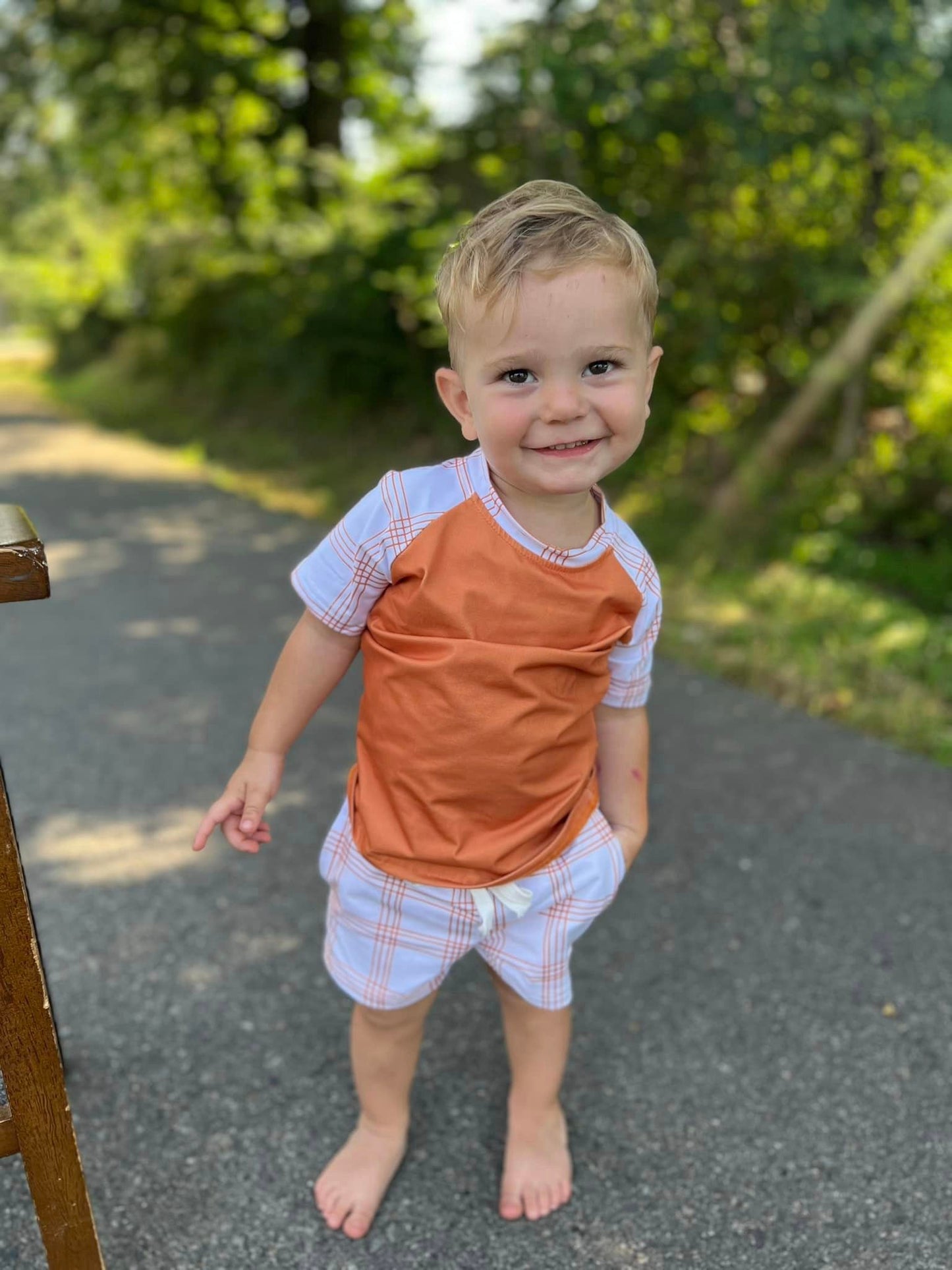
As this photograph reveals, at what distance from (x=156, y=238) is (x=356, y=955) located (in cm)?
1280

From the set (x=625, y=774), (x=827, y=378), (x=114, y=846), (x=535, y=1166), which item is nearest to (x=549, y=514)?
(x=625, y=774)

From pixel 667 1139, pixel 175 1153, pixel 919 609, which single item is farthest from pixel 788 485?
pixel 175 1153

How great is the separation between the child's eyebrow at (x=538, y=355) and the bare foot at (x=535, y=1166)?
1227 mm

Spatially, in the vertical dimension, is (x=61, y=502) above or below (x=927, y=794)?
below

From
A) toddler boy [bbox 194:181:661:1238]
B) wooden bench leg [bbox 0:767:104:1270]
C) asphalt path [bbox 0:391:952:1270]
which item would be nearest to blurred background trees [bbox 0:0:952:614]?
asphalt path [bbox 0:391:952:1270]

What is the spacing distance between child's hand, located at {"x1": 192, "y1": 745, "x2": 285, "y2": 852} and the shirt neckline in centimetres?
49

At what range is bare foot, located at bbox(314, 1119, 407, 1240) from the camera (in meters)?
1.82

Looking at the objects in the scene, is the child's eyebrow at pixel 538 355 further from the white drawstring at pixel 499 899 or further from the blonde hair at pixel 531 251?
the white drawstring at pixel 499 899

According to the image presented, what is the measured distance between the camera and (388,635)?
162cm

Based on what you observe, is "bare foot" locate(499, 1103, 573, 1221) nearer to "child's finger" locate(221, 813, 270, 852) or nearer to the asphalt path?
the asphalt path

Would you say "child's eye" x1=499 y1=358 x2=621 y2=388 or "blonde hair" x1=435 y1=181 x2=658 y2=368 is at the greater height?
"blonde hair" x1=435 y1=181 x2=658 y2=368

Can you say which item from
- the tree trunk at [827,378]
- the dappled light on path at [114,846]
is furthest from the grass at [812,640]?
the dappled light on path at [114,846]

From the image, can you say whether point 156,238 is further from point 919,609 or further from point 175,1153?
point 175,1153

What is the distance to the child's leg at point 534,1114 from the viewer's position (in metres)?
1.86
